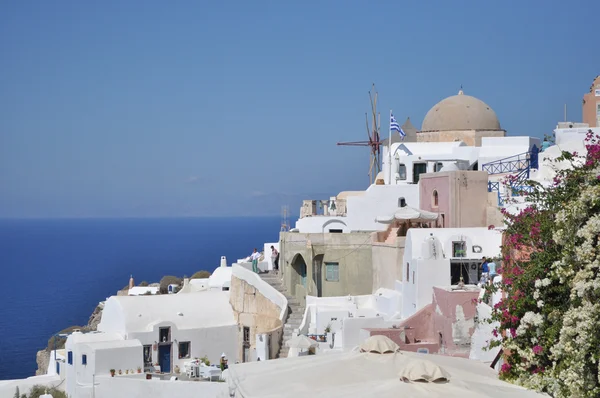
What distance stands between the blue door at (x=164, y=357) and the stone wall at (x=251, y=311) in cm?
309

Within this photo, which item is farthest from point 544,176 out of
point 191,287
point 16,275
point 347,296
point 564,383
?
point 16,275

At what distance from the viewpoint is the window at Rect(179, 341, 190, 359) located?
38000 millimetres

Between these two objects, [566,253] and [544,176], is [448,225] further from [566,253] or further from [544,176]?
[566,253]

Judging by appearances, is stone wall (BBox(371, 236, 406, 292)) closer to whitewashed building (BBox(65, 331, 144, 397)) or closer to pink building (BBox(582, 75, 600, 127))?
whitewashed building (BBox(65, 331, 144, 397))

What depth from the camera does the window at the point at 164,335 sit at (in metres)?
37.4

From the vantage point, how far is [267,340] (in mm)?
34875

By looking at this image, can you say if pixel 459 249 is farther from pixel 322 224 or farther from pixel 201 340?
pixel 201 340

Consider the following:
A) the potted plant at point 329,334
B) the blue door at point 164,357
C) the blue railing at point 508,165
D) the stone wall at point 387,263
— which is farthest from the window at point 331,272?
the blue railing at point 508,165

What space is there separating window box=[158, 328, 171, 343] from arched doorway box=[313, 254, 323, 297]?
611 cm

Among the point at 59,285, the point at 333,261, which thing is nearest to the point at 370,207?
the point at 333,261

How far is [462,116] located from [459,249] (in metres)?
16.3

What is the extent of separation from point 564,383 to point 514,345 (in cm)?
165

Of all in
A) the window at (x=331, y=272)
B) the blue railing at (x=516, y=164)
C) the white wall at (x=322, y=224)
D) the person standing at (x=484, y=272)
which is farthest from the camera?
the white wall at (x=322, y=224)

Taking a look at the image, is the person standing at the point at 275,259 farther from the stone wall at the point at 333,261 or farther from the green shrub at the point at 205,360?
the green shrub at the point at 205,360
